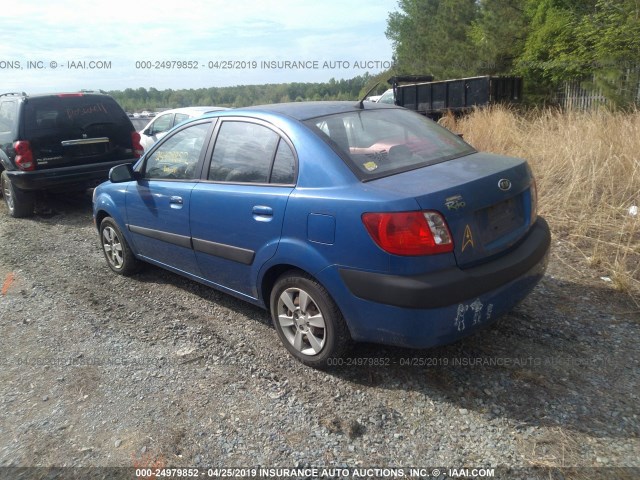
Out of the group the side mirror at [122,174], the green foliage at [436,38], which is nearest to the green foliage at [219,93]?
the green foliage at [436,38]

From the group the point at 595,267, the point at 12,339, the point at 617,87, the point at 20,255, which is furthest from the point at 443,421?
the point at 617,87

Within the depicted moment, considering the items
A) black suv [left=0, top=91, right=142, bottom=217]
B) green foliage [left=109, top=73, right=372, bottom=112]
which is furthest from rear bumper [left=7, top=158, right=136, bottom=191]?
green foliage [left=109, top=73, right=372, bottom=112]

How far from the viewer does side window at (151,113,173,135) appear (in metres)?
11.4

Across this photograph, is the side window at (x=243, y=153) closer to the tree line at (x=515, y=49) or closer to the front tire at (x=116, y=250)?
the front tire at (x=116, y=250)

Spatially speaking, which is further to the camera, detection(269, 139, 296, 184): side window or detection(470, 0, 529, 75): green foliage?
detection(470, 0, 529, 75): green foliage

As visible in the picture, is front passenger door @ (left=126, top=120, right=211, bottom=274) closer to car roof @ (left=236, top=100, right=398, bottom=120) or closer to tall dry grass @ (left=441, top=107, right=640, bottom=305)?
car roof @ (left=236, top=100, right=398, bottom=120)

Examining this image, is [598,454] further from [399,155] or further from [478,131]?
[478,131]

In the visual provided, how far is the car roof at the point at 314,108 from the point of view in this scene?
3.53 meters

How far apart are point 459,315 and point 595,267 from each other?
101 inches

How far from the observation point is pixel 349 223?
2.79 meters

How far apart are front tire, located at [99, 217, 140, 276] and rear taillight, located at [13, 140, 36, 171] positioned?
3.14 meters

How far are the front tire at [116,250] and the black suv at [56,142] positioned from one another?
10.2 feet

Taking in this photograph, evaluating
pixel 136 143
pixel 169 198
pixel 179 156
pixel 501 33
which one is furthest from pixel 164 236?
pixel 501 33

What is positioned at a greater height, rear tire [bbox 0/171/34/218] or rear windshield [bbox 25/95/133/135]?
rear windshield [bbox 25/95/133/135]
